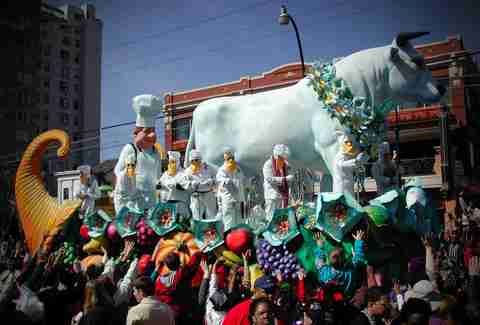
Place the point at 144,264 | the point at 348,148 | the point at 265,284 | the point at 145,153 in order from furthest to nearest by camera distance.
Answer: the point at 145,153 → the point at 144,264 → the point at 348,148 → the point at 265,284

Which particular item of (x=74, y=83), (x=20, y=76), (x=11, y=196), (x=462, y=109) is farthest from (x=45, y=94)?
(x=462, y=109)

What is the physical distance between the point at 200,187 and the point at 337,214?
2.51 metres

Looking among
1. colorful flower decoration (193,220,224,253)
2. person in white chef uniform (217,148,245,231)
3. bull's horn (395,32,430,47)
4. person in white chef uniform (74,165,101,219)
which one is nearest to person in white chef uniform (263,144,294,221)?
person in white chef uniform (217,148,245,231)

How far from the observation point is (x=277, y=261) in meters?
6.95

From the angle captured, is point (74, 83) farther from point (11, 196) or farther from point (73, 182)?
point (11, 196)

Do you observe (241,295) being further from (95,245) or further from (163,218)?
(95,245)

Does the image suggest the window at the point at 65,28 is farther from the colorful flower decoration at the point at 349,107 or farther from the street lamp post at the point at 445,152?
the colorful flower decoration at the point at 349,107

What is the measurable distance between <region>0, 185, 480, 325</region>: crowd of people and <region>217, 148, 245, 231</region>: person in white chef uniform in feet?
2.54

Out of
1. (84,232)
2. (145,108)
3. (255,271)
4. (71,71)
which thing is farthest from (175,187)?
(71,71)

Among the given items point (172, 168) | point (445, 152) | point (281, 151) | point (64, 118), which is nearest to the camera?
point (281, 151)

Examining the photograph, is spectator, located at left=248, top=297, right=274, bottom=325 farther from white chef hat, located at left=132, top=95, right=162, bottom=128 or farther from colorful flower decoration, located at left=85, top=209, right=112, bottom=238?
white chef hat, located at left=132, top=95, right=162, bottom=128

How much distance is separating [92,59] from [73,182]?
26608 millimetres

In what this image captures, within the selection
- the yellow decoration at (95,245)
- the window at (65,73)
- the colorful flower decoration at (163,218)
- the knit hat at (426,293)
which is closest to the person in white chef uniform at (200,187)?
the colorful flower decoration at (163,218)

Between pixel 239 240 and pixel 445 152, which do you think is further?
pixel 445 152
